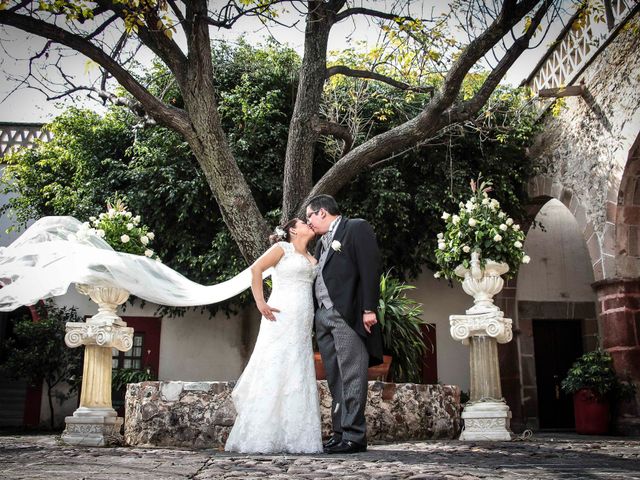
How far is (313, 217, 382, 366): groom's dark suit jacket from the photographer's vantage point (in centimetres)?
480

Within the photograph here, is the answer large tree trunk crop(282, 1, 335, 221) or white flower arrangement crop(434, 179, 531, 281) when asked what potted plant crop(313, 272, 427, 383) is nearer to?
white flower arrangement crop(434, 179, 531, 281)

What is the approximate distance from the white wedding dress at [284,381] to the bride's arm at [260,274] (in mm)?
55

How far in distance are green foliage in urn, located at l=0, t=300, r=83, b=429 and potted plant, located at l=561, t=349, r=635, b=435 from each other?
8040mm

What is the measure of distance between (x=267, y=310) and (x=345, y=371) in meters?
0.80

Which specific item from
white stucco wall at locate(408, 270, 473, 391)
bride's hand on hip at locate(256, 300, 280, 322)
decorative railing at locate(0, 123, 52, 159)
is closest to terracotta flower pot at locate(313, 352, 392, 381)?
bride's hand on hip at locate(256, 300, 280, 322)

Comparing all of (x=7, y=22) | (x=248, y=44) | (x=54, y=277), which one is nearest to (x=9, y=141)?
(x=248, y=44)

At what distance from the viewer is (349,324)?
4.79 meters

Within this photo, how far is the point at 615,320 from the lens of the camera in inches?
374

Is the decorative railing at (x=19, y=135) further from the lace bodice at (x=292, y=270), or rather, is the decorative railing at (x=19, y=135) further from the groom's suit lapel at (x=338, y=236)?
the groom's suit lapel at (x=338, y=236)

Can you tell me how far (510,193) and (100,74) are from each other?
6776mm

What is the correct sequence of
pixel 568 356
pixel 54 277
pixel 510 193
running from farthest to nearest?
pixel 568 356
pixel 510 193
pixel 54 277

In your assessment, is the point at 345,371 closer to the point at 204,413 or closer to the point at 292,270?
the point at 292,270

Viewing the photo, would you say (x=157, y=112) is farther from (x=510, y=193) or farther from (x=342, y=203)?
(x=510, y=193)

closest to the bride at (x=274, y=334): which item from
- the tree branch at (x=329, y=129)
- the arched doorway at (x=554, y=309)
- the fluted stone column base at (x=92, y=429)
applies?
the fluted stone column base at (x=92, y=429)
